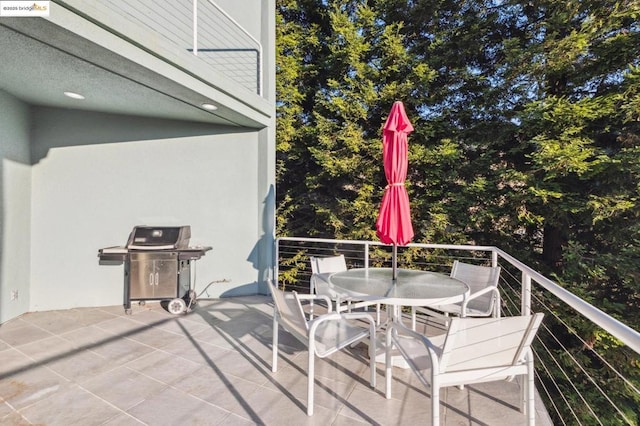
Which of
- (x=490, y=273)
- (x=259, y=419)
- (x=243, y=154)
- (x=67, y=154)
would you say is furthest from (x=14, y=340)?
(x=490, y=273)

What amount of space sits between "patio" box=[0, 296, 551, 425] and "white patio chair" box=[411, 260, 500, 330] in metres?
0.64

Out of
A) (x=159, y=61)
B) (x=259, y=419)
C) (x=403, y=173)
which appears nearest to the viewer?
(x=259, y=419)

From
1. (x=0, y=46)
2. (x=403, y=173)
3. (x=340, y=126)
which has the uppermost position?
(x=340, y=126)

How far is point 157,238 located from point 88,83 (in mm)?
2129

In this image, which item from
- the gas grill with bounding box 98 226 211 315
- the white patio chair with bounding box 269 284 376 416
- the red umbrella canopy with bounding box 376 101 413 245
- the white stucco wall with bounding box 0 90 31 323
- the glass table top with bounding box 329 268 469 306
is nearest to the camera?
the white patio chair with bounding box 269 284 376 416

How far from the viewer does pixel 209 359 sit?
3379mm

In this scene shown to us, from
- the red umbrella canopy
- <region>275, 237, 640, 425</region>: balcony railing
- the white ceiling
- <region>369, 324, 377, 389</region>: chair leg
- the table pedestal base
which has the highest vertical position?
the white ceiling

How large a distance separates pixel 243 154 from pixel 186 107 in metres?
1.26

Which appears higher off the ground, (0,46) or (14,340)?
(0,46)

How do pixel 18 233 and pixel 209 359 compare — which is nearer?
pixel 209 359

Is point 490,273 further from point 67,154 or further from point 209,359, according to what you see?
point 67,154

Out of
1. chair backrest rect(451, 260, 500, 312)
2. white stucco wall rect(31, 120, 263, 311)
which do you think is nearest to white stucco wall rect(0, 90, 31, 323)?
white stucco wall rect(31, 120, 263, 311)

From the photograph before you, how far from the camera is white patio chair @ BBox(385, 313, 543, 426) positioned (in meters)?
1.88

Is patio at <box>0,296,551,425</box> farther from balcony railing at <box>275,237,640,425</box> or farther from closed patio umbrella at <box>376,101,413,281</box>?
balcony railing at <box>275,237,640,425</box>
